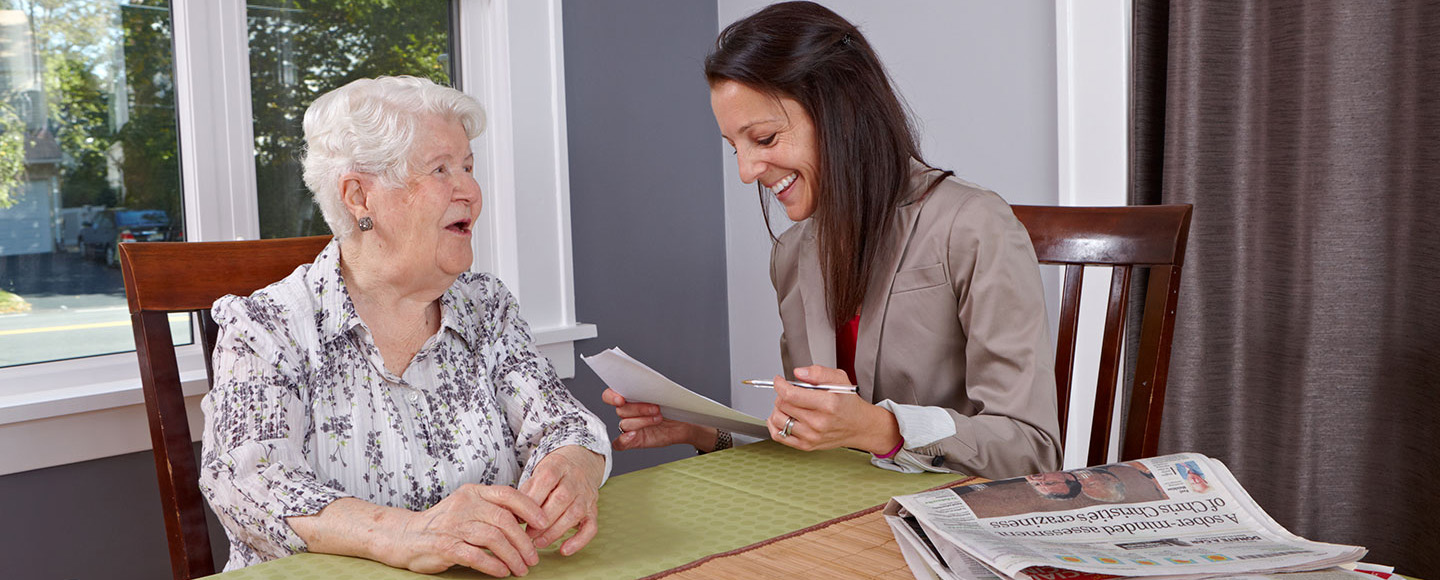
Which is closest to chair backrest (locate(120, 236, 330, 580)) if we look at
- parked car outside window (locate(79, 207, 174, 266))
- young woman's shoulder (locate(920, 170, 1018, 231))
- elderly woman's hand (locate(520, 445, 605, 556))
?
elderly woman's hand (locate(520, 445, 605, 556))

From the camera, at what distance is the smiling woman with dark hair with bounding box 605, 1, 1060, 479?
4.65 feet

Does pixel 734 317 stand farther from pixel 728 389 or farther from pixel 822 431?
pixel 822 431

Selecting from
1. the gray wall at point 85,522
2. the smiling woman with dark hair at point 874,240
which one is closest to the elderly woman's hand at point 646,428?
the smiling woman with dark hair at point 874,240

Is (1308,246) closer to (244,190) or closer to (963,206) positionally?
(963,206)

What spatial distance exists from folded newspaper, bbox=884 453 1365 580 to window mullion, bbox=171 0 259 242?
170 centimetres

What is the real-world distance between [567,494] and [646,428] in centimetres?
39

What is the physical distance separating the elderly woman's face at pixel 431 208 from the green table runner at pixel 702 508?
43 centimetres

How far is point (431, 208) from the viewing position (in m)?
1.46

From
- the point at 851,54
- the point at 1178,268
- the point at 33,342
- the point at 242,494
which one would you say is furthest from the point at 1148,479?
the point at 33,342

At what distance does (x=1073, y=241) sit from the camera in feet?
5.25

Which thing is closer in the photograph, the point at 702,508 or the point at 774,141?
the point at 702,508

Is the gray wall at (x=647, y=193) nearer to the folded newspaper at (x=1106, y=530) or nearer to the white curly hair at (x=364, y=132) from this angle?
the white curly hair at (x=364, y=132)

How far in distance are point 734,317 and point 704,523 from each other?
2.08m

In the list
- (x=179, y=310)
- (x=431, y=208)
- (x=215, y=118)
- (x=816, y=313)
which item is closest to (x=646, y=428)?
(x=816, y=313)
